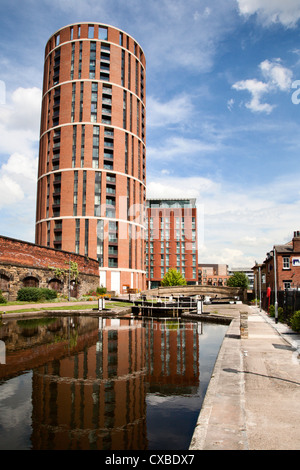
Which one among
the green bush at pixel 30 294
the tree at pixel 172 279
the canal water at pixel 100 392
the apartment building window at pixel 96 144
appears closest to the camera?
the canal water at pixel 100 392

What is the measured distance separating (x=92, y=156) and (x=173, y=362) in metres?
63.4

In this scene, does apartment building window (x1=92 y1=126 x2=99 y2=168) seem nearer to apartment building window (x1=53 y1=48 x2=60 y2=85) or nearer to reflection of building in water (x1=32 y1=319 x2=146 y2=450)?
apartment building window (x1=53 y1=48 x2=60 y2=85)

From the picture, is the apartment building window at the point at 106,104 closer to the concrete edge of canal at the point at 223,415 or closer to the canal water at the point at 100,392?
the canal water at the point at 100,392

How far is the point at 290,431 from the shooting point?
542 cm

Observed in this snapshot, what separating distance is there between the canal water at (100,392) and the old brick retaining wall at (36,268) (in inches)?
874

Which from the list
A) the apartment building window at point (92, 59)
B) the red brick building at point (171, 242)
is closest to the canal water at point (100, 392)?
the apartment building window at point (92, 59)

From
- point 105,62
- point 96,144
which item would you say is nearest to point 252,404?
point 96,144

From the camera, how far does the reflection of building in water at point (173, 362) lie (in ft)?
31.9

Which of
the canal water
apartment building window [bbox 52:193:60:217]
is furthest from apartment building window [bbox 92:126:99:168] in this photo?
the canal water

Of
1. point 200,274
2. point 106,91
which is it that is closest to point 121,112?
point 106,91

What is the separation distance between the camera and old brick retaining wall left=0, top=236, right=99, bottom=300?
37156mm

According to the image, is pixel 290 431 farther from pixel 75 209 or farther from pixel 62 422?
pixel 75 209

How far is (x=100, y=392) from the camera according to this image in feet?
28.8

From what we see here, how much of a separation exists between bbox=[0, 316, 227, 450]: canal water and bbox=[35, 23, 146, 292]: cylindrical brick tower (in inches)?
2090
